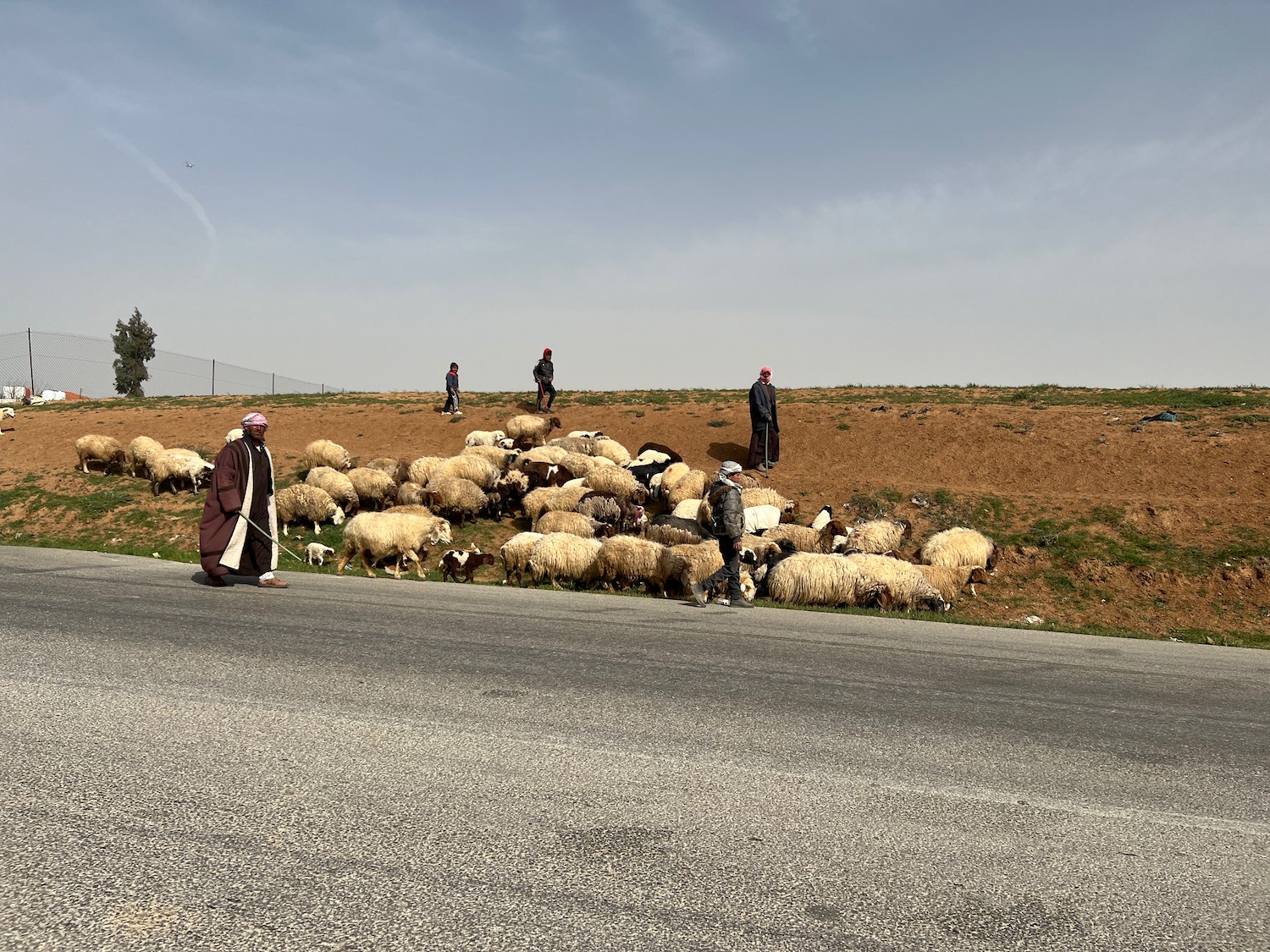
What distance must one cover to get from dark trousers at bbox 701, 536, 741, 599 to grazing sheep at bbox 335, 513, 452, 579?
5.02m

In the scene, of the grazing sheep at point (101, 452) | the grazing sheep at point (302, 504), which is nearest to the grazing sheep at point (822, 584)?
the grazing sheep at point (302, 504)

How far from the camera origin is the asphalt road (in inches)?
126

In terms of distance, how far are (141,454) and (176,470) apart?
2225 mm

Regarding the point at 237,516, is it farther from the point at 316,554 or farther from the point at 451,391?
the point at 451,391

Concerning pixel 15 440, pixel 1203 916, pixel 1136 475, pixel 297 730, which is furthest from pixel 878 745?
pixel 15 440

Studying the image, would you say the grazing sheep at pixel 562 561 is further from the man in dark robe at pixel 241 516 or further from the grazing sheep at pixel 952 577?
the grazing sheep at pixel 952 577

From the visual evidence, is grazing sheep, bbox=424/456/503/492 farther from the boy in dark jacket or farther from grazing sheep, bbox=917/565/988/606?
grazing sheep, bbox=917/565/988/606

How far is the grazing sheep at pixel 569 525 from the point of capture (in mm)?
15922

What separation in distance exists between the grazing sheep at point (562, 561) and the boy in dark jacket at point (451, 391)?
1375 centimetres

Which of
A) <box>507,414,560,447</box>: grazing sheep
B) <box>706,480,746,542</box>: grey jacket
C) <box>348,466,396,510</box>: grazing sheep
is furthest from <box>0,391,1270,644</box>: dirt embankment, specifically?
<box>706,480,746,542</box>: grey jacket

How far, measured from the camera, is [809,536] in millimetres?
15930

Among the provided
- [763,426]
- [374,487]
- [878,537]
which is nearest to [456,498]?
[374,487]

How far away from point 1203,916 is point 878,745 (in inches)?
84.6

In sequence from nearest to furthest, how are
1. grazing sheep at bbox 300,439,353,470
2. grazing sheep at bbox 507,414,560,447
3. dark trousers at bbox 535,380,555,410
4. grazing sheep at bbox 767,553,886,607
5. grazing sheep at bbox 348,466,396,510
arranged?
grazing sheep at bbox 767,553,886,607 → grazing sheep at bbox 348,466,396,510 → grazing sheep at bbox 300,439,353,470 → grazing sheep at bbox 507,414,560,447 → dark trousers at bbox 535,380,555,410
